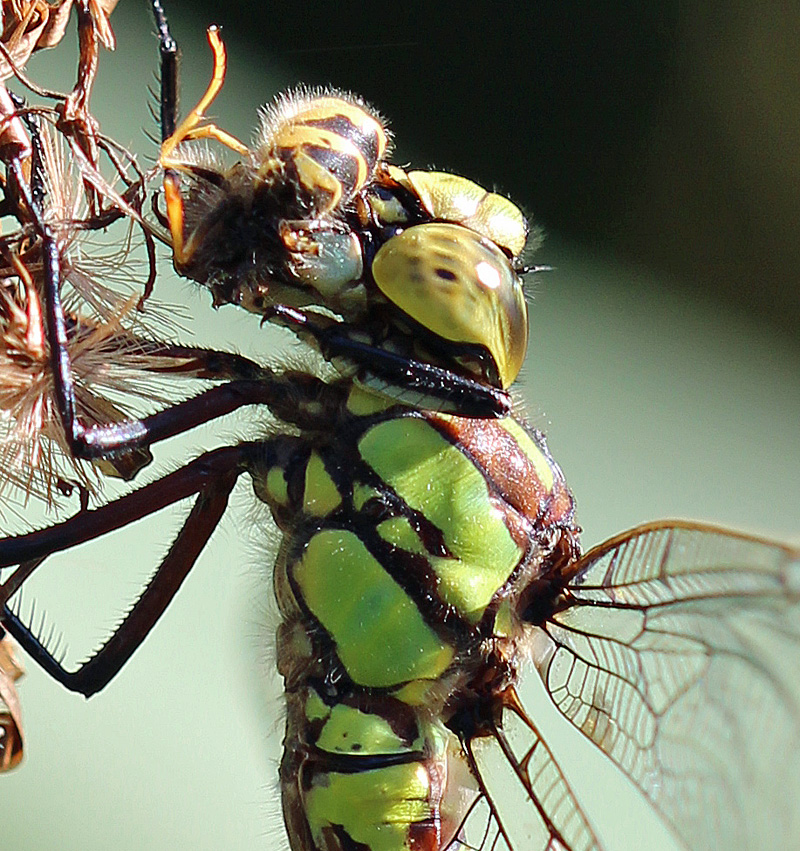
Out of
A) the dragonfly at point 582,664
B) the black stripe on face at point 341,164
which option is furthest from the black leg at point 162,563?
the black stripe on face at point 341,164

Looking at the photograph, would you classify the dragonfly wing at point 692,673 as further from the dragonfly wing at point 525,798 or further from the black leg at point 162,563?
the black leg at point 162,563

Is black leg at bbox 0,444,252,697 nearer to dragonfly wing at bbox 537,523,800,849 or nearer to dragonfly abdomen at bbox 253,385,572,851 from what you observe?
dragonfly abdomen at bbox 253,385,572,851

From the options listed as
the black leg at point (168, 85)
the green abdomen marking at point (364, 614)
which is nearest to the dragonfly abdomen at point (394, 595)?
the green abdomen marking at point (364, 614)

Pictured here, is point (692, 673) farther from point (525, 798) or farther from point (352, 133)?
point (352, 133)

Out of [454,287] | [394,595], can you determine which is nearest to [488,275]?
[454,287]

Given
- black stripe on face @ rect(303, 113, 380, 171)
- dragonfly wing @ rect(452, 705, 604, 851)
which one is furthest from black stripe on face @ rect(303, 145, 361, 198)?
dragonfly wing @ rect(452, 705, 604, 851)

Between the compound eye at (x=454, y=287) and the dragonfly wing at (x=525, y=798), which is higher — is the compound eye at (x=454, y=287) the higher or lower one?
the higher one

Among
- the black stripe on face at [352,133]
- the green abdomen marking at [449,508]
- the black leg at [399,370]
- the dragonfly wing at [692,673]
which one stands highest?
the black stripe on face at [352,133]

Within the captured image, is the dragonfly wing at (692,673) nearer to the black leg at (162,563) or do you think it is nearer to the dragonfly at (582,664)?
the dragonfly at (582,664)
